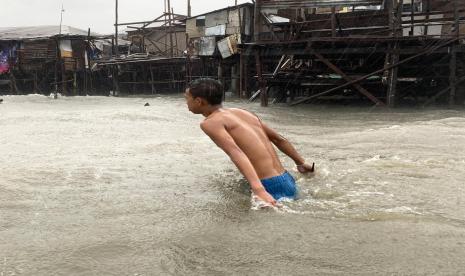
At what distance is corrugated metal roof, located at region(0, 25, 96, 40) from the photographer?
2927 cm

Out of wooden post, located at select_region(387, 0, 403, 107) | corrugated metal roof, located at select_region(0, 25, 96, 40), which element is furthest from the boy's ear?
corrugated metal roof, located at select_region(0, 25, 96, 40)

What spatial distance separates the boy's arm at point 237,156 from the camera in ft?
9.94

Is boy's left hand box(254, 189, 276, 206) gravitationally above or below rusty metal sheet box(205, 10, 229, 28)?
below

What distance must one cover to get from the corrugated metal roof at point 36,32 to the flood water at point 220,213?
25125 millimetres

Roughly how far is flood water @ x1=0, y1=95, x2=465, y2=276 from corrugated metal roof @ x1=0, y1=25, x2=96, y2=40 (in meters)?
25.1

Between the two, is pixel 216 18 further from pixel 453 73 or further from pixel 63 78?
pixel 453 73

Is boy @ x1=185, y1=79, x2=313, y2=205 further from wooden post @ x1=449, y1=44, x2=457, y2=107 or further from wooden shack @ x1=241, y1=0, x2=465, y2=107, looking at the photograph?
wooden post @ x1=449, y1=44, x2=457, y2=107

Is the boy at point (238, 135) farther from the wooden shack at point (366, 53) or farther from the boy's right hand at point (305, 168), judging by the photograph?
the wooden shack at point (366, 53)

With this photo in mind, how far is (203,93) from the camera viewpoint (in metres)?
3.35

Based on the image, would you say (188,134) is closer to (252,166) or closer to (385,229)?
(252,166)

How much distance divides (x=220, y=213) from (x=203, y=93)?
809 mm

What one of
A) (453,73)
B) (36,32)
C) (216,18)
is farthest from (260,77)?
(36,32)

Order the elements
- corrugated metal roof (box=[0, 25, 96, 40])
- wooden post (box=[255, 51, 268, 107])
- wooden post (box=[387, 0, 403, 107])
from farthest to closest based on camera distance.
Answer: corrugated metal roof (box=[0, 25, 96, 40])
wooden post (box=[255, 51, 268, 107])
wooden post (box=[387, 0, 403, 107])

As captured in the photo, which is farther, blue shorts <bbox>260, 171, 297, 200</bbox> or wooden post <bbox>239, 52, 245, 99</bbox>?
wooden post <bbox>239, 52, 245, 99</bbox>
